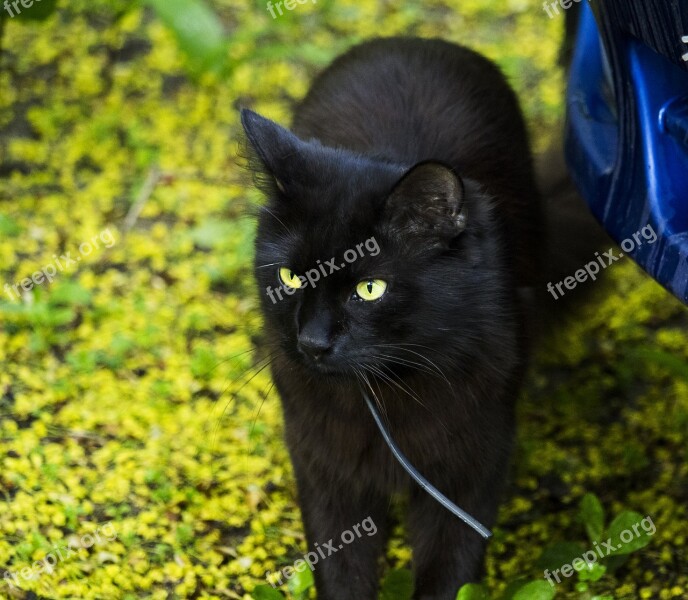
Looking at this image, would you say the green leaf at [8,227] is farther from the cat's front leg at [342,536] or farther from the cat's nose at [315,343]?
the cat's nose at [315,343]

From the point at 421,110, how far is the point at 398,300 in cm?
81

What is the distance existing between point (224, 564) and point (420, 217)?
46.5 inches

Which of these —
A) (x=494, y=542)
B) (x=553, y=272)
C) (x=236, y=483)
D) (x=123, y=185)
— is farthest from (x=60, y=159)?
(x=494, y=542)

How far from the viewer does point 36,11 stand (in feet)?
12.3

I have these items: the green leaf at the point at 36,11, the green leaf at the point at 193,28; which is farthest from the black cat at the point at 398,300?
the green leaf at the point at 36,11

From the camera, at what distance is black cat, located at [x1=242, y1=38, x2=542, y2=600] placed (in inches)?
85.1

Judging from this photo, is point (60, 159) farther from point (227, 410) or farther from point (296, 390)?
point (296, 390)

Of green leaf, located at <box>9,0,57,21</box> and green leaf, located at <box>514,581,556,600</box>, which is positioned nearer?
green leaf, located at <box>514,581,556,600</box>

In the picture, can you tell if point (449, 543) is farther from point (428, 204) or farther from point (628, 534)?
point (428, 204)

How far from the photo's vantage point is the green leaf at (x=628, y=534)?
2551 millimetres

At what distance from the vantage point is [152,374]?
3400 mm

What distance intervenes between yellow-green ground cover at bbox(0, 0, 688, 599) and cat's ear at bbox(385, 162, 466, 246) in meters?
0.66

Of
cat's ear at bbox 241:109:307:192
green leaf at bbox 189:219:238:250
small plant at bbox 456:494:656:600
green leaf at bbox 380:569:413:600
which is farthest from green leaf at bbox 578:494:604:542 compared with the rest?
green leaf at bbox 189:219:238:250

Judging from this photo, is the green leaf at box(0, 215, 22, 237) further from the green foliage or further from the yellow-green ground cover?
the green foliage
